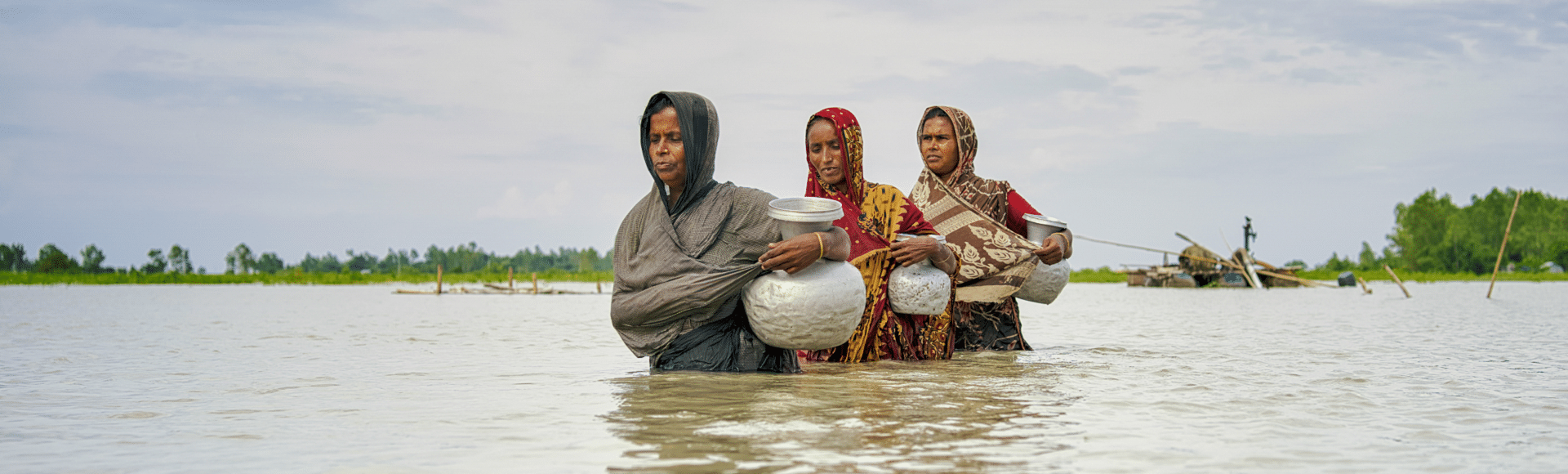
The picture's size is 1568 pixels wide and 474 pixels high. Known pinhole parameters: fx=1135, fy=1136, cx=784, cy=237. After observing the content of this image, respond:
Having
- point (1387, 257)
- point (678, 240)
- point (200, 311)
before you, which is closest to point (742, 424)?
point (678, 240)

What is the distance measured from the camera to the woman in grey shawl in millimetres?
4980

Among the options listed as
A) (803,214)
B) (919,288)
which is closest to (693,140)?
(803,214)

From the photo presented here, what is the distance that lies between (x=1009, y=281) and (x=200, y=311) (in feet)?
57.1

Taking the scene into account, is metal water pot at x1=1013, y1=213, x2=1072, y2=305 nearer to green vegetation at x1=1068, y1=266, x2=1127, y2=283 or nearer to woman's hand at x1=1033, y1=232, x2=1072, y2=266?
woman's hand at x1=1033, y1=232, x2=1072, y2=266

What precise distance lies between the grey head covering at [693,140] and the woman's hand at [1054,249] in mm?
2685

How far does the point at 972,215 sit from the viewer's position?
7.27 meters

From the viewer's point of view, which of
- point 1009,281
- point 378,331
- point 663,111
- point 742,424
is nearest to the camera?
point 742,424

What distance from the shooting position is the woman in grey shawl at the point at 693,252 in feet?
16.3

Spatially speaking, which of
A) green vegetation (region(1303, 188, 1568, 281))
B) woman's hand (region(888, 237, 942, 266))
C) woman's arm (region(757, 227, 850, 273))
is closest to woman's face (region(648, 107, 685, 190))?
woman's arm (region(757, 227, 850, 273))

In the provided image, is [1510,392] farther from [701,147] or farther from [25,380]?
[25,380]

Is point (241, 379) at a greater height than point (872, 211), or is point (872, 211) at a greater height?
point (872, 211)

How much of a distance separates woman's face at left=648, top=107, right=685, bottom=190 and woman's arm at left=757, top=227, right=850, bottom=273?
0.57m

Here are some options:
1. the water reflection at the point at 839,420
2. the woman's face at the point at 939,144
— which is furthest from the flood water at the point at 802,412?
the woman's face at the point at 939,144

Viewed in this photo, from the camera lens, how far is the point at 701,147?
200 inches
